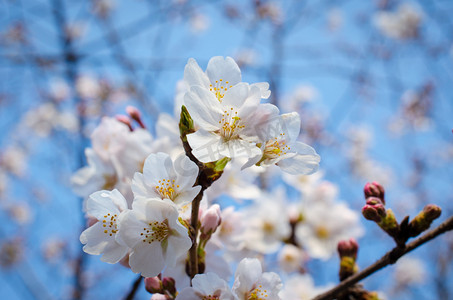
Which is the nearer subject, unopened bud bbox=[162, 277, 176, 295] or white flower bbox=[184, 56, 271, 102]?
white flower bbox=[184, 56, 271, 102]

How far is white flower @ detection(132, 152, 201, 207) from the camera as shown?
2.54 ft

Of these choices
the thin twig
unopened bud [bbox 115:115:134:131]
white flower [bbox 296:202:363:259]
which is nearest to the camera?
the thin twig

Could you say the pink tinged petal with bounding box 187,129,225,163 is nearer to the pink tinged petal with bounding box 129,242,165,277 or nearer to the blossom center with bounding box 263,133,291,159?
the blossom center with bounding box 263,133,291,159

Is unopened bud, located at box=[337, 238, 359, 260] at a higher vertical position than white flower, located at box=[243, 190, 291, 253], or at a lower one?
lower

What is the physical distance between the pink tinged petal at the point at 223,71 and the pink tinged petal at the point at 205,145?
Answer: 0.47 ft

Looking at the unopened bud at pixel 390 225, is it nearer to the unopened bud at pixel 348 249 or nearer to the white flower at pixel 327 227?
the unopened bud at pixel 348 249

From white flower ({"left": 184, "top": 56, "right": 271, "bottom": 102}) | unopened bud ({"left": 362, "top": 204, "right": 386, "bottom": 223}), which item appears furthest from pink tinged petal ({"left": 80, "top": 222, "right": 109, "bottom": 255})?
unopened bud ({"left": 362, "top": 204, "right": 386, "bottom": 223})

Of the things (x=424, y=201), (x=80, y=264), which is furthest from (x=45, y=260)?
(x=424, y=201)

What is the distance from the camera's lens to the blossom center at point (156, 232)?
774 millimetres

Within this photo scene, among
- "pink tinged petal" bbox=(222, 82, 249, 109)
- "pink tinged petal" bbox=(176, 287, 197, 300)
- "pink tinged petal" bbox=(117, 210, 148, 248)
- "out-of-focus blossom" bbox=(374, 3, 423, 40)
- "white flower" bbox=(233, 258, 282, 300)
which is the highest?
"out-of-focus blossom" bbox=(374, 3, 423, 40)

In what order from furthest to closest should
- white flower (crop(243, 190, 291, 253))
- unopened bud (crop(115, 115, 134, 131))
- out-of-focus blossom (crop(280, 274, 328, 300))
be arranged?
white flower (crop(243, 190, 291, 253)) < out-of-focus blossom (crop(280, 274, 328, 300)) < unopened bud (crop(115, 115, 134, 131))

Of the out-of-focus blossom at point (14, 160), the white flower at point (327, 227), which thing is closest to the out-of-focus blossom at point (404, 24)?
the white flower at point (327, 227)

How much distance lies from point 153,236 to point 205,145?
24 centimetres

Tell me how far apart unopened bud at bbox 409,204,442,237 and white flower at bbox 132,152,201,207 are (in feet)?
1.86
